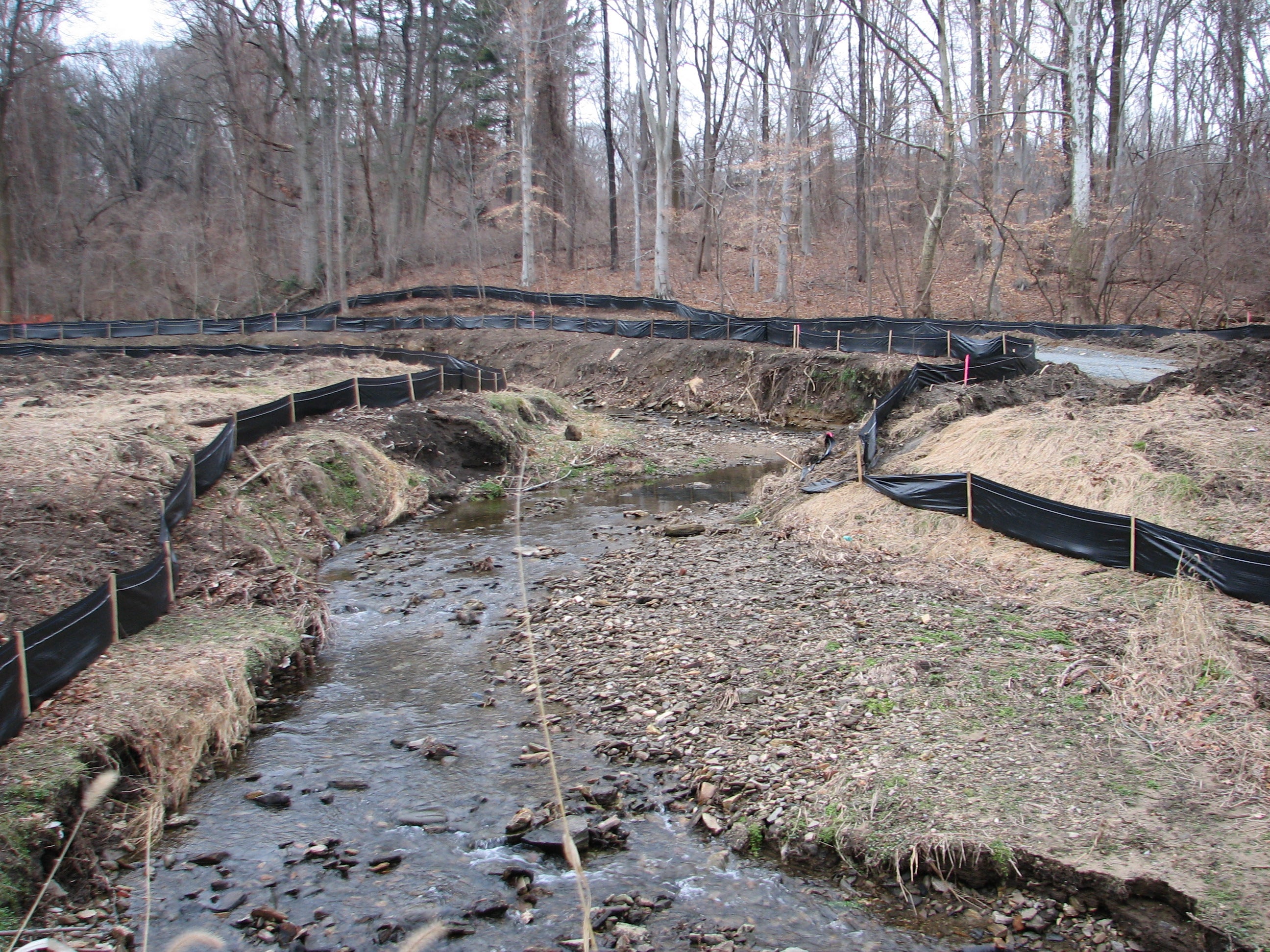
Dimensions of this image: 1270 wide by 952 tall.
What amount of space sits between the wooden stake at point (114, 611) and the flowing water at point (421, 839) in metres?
1.85

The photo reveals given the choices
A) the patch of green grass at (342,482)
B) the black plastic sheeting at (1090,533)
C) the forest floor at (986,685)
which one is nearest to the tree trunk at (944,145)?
the forest floor at (986,685)

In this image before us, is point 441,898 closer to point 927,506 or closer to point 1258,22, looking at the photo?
point 927,506

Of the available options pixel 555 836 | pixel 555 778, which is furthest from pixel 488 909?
pixel 555 778

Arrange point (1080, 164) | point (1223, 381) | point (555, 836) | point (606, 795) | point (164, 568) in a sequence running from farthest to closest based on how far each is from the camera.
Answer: point (1080, 164) < point (1223, 381) < point (164, 568) < point (606, 795) < point (555, 836)

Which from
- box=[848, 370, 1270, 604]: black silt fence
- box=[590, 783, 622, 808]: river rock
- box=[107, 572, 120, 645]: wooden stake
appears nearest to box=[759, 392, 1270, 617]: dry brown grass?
box=[848, 370, 1270, 604]: black silt fence

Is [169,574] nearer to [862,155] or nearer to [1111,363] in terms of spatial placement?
[1111,363]

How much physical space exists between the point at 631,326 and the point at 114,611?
2456 centimetres

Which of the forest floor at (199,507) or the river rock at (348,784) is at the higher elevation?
the forest floor at (199,507)

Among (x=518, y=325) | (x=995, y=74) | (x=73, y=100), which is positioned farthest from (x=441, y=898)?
(x=73, y=100)

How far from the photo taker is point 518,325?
3488cm

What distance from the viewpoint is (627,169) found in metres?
44.8

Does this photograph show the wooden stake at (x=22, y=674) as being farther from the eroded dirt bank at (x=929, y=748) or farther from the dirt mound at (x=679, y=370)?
the dirt mound at (x=679, y=370)

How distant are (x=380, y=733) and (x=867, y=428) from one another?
34.0ft

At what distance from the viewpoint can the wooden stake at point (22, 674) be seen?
6707 millimetres
